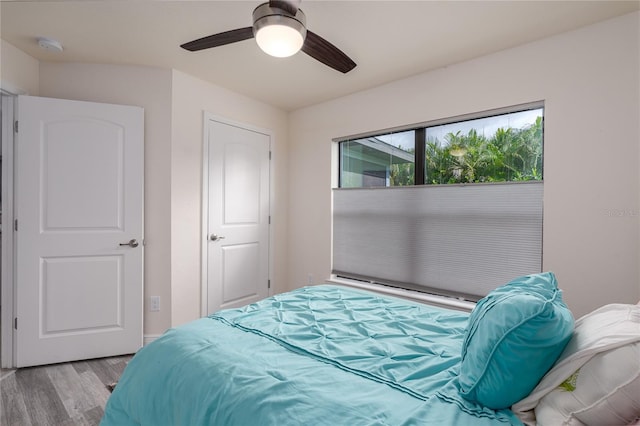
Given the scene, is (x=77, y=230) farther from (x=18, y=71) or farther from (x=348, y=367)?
(x=348, y=367)

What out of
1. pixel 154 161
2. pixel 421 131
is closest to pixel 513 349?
pixel 421 131

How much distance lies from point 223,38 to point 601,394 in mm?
2099

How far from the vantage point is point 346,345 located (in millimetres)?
1370

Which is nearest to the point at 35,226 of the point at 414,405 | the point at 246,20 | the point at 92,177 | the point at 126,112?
the point at 92,177

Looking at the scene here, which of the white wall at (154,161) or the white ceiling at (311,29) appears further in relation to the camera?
the white wall at (154,161)

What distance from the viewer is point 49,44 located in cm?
239

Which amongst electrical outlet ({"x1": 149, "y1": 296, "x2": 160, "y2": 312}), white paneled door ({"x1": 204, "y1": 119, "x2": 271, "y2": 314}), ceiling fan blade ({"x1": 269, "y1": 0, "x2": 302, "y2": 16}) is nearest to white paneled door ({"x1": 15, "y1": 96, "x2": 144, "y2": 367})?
electrical outlet ({"x1": 149, "y1": 296, "x2": 160, "y2": 312})

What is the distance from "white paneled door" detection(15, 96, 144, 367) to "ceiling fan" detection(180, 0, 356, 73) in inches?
55.2

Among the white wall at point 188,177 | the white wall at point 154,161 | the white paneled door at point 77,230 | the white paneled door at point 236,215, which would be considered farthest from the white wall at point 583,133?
the white paneled door at point 77,230

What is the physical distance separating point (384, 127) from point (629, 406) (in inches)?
107

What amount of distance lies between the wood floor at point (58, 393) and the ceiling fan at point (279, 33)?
7.38ft

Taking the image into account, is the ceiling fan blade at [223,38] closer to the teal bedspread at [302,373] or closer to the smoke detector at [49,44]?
the smoke detector at [49,44]

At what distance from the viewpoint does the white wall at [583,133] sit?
203 centimetres

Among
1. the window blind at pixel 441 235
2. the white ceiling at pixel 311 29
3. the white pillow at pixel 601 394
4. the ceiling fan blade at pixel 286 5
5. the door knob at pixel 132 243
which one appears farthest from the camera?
the door knob at pixel 132 243
